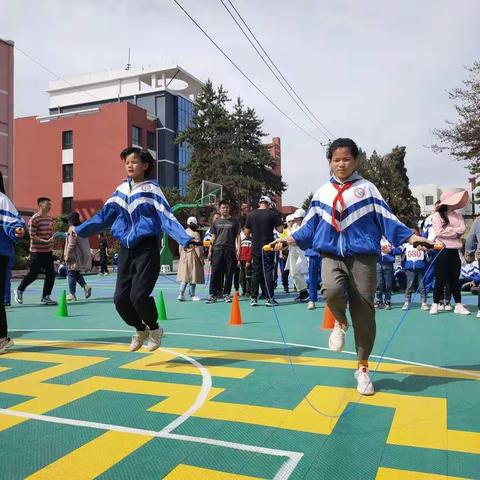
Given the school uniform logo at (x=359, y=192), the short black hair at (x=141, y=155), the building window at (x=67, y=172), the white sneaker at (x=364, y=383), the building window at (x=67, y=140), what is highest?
the building window at (x=67, y=140)

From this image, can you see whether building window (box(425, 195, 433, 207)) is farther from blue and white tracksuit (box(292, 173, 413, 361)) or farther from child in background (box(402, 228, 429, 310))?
blue and white tracksuit (box(292, 173, 413, 361))

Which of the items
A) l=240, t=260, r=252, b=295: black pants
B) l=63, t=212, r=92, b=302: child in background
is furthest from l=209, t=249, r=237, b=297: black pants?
l=63, t=212, r=92, b=302: child in background

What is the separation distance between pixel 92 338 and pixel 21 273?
1767 cm

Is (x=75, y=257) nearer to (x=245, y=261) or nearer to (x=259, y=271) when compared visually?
(x=245, y=261)

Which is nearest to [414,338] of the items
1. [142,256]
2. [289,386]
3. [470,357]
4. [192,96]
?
[470,357]

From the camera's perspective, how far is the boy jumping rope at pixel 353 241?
3.95m

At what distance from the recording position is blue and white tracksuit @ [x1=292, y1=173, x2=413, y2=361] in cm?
395

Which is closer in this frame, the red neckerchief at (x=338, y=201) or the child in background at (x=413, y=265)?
the red neckerchief at (x=338, y=201)

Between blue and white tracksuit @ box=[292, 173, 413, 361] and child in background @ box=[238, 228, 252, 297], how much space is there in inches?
289

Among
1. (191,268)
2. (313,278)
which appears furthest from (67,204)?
(313,278)

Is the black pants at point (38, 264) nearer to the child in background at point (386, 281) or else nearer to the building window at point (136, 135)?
the child in background at point (386, 281)

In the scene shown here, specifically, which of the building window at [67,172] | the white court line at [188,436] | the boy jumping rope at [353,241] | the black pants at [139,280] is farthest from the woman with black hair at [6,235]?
the building window at [67,172]

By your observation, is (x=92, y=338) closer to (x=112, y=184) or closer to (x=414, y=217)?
(x=112, y=184)

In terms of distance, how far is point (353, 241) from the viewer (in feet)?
12.9
